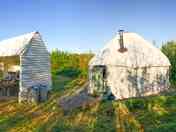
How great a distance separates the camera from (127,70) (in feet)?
64.6

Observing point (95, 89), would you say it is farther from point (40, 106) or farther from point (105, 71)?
point (40, 106)

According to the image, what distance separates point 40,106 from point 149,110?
7553 mm

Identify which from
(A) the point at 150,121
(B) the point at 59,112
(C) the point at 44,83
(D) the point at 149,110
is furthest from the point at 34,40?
(A) the point at 150,121

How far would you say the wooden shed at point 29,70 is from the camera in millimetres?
19281

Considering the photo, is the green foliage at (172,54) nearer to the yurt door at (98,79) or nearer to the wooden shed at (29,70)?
the yurt door at (98,79)

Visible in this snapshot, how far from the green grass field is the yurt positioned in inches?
147

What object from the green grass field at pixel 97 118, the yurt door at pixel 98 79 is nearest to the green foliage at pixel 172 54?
the yurt door at pixel 98 79

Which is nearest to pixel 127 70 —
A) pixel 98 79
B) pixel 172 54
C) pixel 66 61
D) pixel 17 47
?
pixel 98 79

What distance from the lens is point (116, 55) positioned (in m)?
20.4

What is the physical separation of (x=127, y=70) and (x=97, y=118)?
314 inches

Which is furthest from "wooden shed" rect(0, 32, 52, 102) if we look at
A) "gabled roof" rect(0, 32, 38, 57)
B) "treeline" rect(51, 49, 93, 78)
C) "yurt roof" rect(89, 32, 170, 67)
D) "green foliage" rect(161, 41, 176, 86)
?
"treeline" rect(51, 49, 93, 78)

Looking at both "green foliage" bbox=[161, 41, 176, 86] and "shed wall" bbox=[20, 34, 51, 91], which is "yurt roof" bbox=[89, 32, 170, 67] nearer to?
"shed wall" bbox=[20, 34, 51, 91]

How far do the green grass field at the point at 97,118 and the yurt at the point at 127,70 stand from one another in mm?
3730

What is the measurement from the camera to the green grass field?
10.8 meters
